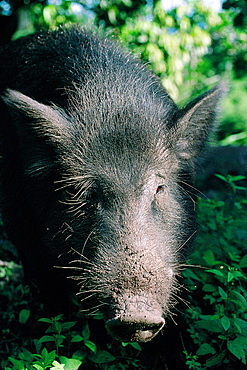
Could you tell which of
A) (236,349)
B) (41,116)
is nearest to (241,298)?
(236,349)

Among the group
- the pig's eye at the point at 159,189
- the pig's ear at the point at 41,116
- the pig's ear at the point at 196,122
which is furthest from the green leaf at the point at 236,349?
the pig's ear at the point at 41,116

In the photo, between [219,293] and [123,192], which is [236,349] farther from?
[123,192]

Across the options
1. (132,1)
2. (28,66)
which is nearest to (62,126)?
(28,66)

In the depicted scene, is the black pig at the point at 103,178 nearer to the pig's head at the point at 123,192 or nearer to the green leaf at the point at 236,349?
the pig's head at the point at 123,192

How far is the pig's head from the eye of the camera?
253 centimetres

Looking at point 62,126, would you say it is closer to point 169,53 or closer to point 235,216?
point 235,216

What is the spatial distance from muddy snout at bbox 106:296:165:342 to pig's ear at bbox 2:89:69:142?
139 centimetres

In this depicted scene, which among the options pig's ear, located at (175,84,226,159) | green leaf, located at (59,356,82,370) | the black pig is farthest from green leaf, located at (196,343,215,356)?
pig's ear, located at (175,84,226,159)

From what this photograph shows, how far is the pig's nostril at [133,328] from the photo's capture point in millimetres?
2391

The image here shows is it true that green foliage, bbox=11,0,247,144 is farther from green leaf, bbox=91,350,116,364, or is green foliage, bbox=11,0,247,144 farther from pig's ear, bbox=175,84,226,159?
green leaf, bbox=91,350,116,364

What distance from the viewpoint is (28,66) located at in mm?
4004

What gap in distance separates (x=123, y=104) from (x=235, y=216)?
2128mm

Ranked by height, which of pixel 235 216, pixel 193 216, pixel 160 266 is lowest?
pixel 235 216

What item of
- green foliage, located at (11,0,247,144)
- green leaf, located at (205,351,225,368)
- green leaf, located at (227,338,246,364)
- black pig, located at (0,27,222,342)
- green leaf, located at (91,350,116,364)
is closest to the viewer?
green leaf, located at (227,338,246,364)
